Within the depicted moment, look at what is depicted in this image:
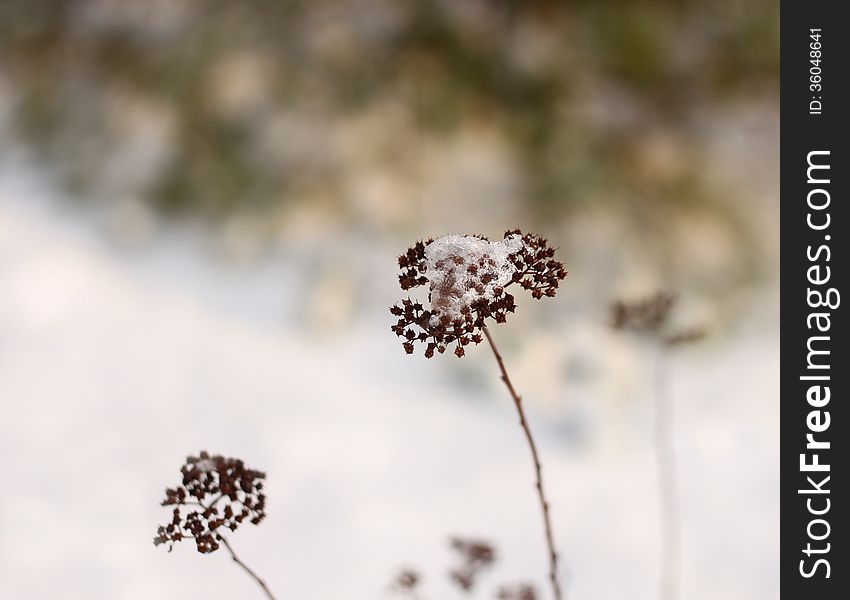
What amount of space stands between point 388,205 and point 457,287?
1.01 meters

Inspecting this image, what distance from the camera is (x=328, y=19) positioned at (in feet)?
4.73

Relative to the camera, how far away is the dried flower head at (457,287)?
16.0 inches

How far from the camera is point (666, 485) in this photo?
930 millimetres

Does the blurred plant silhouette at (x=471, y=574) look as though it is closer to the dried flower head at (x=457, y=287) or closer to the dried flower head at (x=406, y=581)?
the dried flower head at (x=406, y=581)

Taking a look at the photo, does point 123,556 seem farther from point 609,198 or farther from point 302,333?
point 609,198

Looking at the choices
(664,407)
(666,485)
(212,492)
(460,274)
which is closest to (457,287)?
(460,274)

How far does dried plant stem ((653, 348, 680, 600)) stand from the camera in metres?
0.95

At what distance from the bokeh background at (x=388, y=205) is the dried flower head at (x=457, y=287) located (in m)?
0.84

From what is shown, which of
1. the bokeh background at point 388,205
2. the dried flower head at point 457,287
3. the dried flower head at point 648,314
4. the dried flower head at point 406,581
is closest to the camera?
the dried flower head at point 457,287

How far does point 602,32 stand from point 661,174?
263 mm

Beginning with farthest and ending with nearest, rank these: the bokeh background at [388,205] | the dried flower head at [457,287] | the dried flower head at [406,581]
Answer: the bokeh background at [388,205]
the dried flower head at [406,581]
the dried flower head at [457,287]

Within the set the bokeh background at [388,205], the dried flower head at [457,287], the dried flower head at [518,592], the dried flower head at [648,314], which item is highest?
the bokeh background at [388,205]

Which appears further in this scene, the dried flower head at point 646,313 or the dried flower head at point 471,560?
the dried flower head at point 646,313

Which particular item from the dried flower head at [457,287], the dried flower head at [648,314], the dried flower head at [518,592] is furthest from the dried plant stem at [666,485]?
the dried flower head at [457,287]
